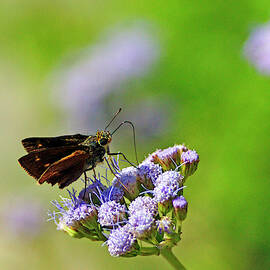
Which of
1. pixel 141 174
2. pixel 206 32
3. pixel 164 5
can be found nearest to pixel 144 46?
pixel 164 5

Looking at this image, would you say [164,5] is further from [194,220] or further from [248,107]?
[194,220]

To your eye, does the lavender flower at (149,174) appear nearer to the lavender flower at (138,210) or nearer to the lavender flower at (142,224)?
the lavender flower at (138,210)

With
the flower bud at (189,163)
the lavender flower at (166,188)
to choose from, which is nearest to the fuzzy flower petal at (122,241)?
the lavender flower at (166,188)

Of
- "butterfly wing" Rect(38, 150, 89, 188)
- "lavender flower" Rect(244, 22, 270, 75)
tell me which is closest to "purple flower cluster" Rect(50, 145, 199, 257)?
"butterfly wing" Rect(38, 150, 89, 188)

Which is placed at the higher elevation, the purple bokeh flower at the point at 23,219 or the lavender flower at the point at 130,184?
the purple bokeh flower at the point at 23,219

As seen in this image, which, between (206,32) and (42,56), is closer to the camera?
(206,32)
